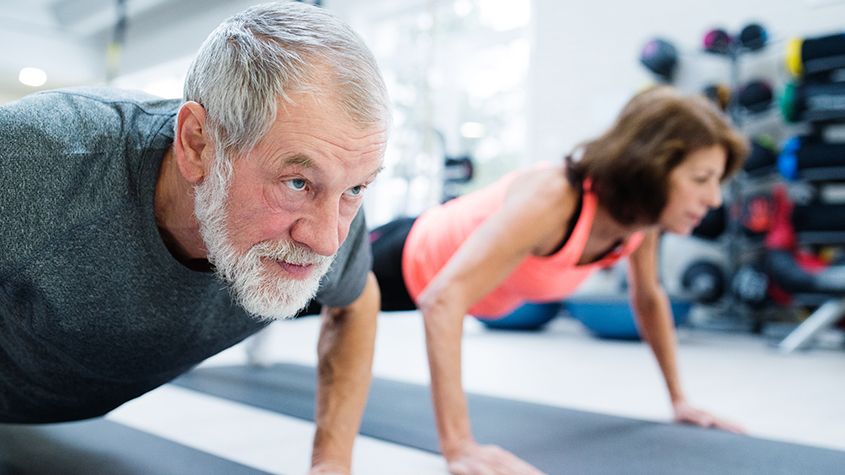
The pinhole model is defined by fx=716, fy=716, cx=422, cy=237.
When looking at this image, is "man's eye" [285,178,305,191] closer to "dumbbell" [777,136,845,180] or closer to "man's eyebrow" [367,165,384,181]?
"man's eyebrow" [367,165,384,181]

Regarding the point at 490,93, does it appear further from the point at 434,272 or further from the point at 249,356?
the point at 434,272

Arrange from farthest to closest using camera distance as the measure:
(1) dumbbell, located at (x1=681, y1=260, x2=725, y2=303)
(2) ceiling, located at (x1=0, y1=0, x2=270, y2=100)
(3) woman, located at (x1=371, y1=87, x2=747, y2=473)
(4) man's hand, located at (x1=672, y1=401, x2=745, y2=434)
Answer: (2) ceiling, located at (x1=0, y1=0, x2=270, y2=100) < (1) dumbbell, located at (x1=681, y1=260, x2=725, y2=303) < (4) man's hand, located at (x1=672, y1=401, x2=745, y2=434) < (3) woman, located at (x1=371, y1=87, x2=747, y2=473)

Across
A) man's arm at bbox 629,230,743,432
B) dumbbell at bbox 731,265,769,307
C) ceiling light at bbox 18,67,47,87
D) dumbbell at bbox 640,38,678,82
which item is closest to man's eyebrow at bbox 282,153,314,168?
man's arm at bbox 629,230,743,432

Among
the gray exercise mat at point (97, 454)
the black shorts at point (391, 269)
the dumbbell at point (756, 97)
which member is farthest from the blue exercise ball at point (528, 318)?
the gray exercise mat at point (97, 454)

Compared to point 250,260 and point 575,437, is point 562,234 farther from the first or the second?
point 250,260

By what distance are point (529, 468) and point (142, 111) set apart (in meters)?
0.90

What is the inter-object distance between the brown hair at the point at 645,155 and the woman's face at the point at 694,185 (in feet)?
0.06

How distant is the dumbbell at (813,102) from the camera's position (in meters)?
3.68

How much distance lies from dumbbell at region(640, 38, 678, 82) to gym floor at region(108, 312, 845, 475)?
5.63 feet

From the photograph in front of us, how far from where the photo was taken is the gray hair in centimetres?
85

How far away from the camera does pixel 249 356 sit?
2818mm

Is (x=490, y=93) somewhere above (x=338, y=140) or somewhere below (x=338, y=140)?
below

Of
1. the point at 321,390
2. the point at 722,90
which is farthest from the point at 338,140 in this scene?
the point at 722,90

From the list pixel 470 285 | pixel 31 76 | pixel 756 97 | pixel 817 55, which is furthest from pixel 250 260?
pixel 31 76
